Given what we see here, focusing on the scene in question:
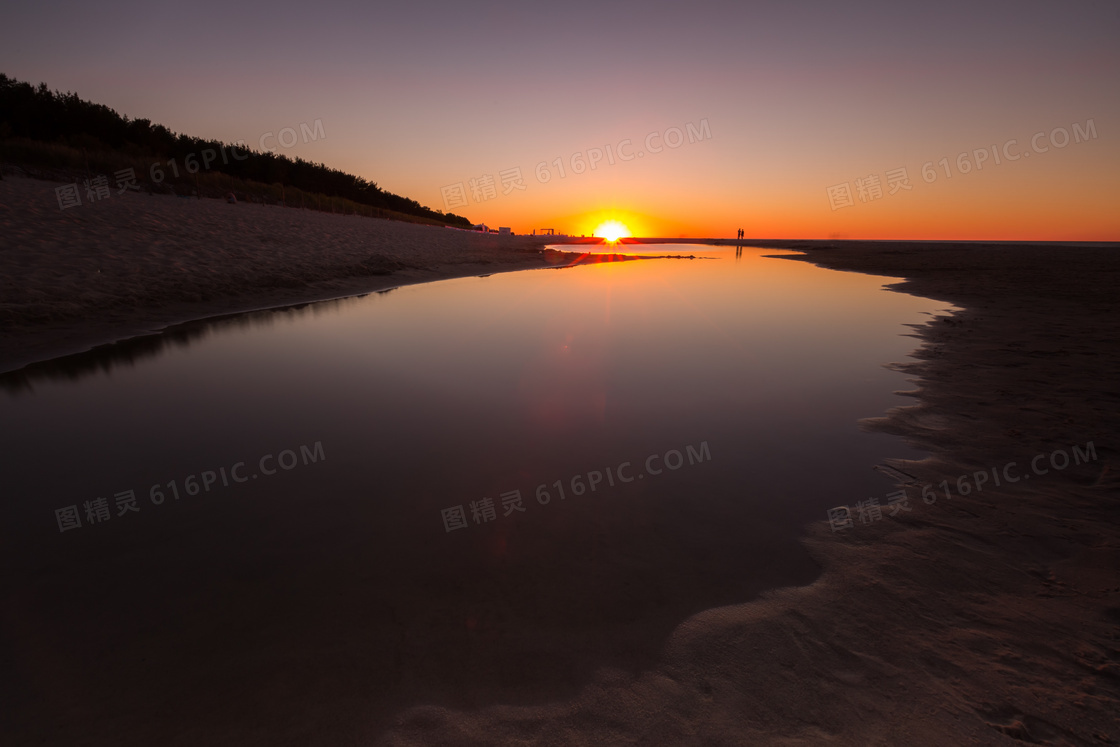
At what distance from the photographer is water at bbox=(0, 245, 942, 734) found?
2.34 metres

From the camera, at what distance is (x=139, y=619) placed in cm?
264

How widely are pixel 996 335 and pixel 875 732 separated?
36.0 feet

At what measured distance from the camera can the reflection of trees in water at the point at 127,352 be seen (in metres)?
6.63

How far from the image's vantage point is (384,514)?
3732 mm

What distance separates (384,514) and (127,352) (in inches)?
300

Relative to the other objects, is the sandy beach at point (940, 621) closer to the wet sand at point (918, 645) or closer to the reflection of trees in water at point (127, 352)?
the wet sand at point (918, 645)

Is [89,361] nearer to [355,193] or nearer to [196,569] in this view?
[196,569]

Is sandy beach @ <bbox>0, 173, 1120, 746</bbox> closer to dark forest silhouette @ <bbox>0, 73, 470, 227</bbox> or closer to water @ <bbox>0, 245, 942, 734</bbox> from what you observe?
water @ <bbox>0, 245, 942, 734</bbox>

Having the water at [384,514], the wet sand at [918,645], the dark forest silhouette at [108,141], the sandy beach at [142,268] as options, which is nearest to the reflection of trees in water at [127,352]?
the water at [384,514]

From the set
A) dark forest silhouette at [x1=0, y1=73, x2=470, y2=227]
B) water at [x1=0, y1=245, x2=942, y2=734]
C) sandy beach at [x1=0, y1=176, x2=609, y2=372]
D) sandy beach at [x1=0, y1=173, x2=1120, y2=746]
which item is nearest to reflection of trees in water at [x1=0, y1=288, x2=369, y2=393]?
water at [x1=0, y1=245, x2=942, y2=734]

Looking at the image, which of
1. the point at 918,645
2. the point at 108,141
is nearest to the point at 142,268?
the point at 918,645

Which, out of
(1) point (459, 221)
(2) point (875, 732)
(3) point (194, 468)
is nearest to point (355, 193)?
(1) point (459, 221)

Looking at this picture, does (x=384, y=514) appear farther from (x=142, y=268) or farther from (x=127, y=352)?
(x=142, y=268)

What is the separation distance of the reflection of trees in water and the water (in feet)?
0.30
